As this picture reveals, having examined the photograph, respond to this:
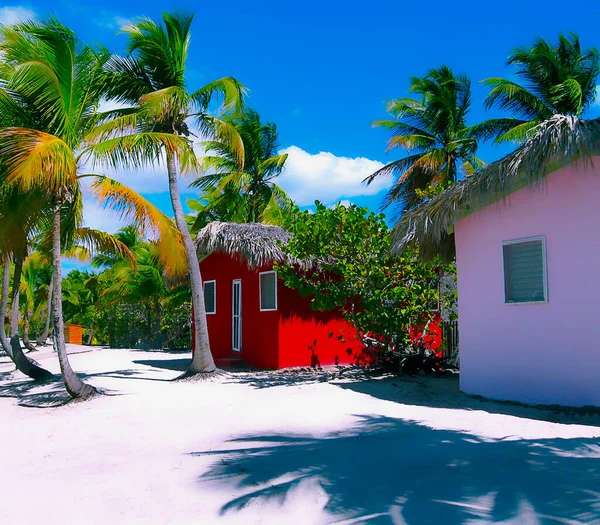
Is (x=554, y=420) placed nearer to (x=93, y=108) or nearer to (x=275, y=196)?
(x=93, y=108)

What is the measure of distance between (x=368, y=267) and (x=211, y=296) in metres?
6.81

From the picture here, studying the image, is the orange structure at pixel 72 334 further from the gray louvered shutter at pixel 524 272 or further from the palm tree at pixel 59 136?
the gray louvered shutter at pixel 524 272

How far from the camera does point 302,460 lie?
18.4 ft

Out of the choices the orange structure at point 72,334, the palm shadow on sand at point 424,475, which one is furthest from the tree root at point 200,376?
the orange structure at point 72,334

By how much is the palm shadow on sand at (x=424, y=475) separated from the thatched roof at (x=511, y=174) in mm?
3496

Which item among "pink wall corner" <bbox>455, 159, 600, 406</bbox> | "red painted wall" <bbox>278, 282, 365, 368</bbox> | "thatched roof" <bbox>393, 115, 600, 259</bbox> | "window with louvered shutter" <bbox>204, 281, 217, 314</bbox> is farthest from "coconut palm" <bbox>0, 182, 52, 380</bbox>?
"pink wall corner" <bbox>455, 159, 600, 406</bbox>

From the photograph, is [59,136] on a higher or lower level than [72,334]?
higher

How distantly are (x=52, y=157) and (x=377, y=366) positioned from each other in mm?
7256

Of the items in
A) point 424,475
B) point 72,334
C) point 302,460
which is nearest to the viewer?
point 424,475

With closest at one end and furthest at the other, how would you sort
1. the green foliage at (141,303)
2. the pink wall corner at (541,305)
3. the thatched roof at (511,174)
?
the thatched roof at (511,174) < the pink wall corner at (541,305) < the green foliage at (141,303)

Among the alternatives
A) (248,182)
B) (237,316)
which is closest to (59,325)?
(237,316)

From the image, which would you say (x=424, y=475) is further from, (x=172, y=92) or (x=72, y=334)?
(x=72, y=334)

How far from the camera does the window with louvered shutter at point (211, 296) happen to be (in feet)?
54.1

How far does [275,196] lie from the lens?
869 inches
